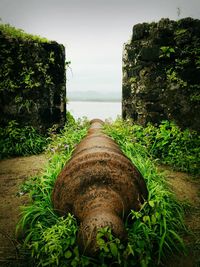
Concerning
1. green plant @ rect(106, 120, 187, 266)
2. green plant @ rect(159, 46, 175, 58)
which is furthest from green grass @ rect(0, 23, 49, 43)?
green plant @ rect(106, 120, 187, 266)

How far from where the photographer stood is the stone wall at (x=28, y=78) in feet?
20.4

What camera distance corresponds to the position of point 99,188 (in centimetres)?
233

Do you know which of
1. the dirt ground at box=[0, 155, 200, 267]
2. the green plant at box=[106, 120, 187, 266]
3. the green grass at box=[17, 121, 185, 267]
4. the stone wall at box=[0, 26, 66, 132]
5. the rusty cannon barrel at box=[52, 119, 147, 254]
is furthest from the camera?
the stone wall at box=[0, 26, 66, 132]

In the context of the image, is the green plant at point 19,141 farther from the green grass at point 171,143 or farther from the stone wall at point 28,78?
the green grass at point 171,143

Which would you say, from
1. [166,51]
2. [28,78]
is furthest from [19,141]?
[166,51]

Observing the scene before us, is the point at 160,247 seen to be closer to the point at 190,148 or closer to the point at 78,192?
→ the point at 78,192

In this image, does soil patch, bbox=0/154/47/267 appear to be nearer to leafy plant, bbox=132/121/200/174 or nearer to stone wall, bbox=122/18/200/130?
leafy plant, bbox=132/121/200/174

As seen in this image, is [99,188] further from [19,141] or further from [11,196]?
[19,141]

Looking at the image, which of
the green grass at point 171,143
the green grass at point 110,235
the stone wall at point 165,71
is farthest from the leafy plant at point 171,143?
the green grass at point 110,235

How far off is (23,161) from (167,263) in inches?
151

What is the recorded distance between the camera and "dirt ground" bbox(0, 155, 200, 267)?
2.62m

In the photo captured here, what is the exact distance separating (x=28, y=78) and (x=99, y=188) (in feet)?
15.0

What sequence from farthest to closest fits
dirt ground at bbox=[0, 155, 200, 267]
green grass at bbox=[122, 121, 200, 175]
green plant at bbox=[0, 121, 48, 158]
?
green plant at bbox=[0, 121, 48, 158], green grass at bbox=[122, 121, 200, 175], dirt ground at bbox=[0, 155, 200, 267]

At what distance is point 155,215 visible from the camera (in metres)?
2.73
